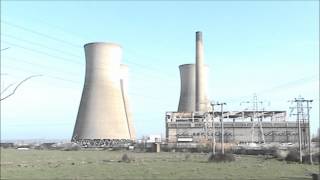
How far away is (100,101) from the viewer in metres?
49.1

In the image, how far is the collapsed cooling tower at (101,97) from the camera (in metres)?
47.3

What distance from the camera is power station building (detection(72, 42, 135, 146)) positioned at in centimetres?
4728

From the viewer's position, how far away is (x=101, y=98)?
48.9m

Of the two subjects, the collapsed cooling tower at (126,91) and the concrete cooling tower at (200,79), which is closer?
the collapsed cooling tower at (126,91)

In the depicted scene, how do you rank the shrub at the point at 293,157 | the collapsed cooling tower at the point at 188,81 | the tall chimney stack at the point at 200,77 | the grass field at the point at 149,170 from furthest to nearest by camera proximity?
the collapsed cooling tower at the point at 188,81 → the tall chimney stack at the point at 200,77 → the shrub at the point at 293,157 → the grass field at the point at 149,170

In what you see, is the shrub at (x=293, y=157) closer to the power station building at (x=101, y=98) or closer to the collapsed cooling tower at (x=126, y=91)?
the power station building at (x=101, y=98)

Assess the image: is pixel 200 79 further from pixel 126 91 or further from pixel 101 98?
pixel 101 98

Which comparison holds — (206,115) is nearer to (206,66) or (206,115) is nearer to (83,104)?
(206,66)

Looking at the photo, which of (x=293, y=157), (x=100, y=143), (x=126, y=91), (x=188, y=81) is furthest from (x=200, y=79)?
(x=293, y=157)

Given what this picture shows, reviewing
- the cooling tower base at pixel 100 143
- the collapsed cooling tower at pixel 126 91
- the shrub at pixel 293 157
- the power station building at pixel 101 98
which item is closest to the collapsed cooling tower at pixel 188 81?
the collapsed cooling tower at pixel 126 91

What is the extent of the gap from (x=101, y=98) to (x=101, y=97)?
0.11 meters

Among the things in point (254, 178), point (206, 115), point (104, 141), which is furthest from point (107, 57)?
point (254, 178)

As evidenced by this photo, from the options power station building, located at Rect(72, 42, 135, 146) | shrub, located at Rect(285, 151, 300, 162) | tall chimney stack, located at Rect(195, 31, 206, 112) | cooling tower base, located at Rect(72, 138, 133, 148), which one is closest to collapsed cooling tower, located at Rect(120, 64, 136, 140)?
cooling tower base, located at Rect(72, 138, 133, 148)

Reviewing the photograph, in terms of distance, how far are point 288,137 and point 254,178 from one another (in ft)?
188
